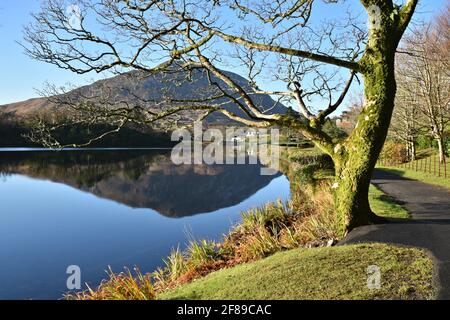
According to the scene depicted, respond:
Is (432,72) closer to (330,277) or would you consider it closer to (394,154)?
(394,154)

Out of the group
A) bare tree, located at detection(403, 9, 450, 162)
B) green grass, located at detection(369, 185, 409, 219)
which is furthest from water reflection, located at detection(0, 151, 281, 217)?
bare tree, located at detection(403, 9, 450, 162)

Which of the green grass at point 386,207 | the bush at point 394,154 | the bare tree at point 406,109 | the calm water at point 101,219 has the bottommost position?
the calm water at point 101,219

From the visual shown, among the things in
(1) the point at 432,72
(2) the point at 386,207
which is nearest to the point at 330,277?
(2) the point at 386,207

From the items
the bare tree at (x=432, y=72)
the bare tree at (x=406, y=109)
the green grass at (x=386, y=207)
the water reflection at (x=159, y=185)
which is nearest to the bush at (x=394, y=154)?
the bare tree at (x=406, y=109)

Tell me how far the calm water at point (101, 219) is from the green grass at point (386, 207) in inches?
234

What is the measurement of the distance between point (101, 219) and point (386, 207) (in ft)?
45.5

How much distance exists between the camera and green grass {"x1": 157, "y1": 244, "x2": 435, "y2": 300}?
17.9ft

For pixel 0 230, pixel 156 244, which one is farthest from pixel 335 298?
pixel 0 230

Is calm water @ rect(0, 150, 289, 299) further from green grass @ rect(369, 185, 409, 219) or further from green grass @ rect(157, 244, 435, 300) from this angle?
green grass @ rect(369, 185, 409, 219)

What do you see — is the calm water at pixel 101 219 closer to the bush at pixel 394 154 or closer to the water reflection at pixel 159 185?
the water reflection at pixel 159 185

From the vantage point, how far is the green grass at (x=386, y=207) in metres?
10.5

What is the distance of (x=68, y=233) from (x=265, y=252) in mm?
10610

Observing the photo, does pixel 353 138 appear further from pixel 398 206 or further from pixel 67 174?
pixel 67 174
